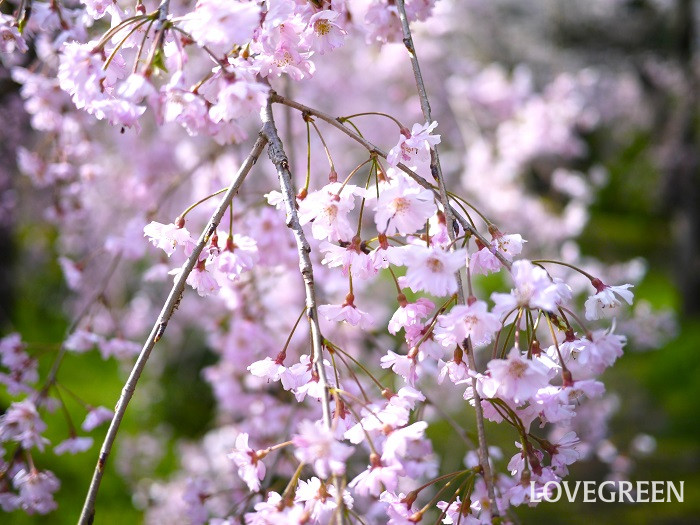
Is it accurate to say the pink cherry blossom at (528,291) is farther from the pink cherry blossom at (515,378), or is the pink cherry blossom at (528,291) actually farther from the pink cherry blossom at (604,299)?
the pink cherry blossom at (604,299)

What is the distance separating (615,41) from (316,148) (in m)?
2.75

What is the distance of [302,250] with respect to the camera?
0.82 meters

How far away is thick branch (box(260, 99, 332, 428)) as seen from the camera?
719 mm

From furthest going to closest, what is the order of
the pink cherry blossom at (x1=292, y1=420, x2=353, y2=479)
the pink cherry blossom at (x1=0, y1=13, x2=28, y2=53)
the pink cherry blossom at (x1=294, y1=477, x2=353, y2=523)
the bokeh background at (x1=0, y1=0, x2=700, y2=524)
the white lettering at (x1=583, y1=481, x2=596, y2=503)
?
the bokeh background at (x1=0, y1=0, x2=700, y2=524) → the white lettering at (x1=583, y1=481, x2=596, y2=503) → the pink cherry blossom at (x1=0, y1=13, x2=28, y2=53) → the pink cherry blossom at (x1=294, y1=477, x2=353, y2=523) → the pink cherry blossom at (x1=292, y1=420, x2=353, y2=479)

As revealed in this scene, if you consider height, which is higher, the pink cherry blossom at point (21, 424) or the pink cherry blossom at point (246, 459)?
the pink cherry blossom at point (21, 424)

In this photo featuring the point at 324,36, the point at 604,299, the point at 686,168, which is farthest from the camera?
the point at 686,168

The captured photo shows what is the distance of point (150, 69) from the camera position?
759 mm

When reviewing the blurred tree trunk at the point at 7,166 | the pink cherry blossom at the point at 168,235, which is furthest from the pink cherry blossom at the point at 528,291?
the blurred tree trunk at the point at 7,166

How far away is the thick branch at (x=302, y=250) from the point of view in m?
0.72

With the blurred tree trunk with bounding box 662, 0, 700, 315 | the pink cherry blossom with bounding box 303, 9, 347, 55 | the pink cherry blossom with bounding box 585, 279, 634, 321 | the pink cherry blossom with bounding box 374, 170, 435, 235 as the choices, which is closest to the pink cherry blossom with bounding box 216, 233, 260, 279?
the pink cherry blossom with bounding box 374, 170, 435, 235

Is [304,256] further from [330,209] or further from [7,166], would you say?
[7,166]

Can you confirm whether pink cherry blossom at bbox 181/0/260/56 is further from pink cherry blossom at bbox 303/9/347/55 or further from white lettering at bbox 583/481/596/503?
white lettering at bbox 583/481/596/503

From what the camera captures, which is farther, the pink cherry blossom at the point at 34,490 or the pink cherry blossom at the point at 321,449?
the pink cherry blossom at the point at 34,490

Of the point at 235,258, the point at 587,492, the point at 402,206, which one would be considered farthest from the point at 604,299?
the point at 587,492
